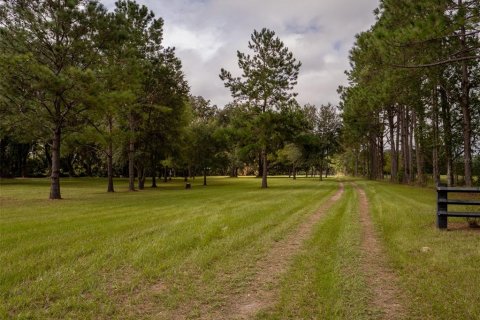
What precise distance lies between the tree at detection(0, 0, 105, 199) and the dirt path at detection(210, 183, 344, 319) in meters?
13.5

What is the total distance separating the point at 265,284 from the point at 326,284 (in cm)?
84

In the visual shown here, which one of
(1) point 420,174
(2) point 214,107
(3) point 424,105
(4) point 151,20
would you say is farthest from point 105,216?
(2) point 214,107

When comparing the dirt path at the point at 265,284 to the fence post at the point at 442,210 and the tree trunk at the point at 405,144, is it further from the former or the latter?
the tree trunk at the point at 405,144

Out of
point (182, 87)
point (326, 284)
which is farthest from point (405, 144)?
point (326, 284)

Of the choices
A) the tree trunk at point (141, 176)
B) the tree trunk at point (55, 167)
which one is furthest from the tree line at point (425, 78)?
the tree trunk at point (141, 176)

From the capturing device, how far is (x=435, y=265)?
6.05 meters

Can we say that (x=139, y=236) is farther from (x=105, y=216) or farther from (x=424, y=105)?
(x=424, y=105)

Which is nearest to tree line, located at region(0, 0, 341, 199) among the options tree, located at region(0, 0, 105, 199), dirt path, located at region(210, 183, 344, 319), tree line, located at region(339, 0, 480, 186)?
tree, located at region(0, 0, 105, 199)

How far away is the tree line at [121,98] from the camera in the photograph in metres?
18.1

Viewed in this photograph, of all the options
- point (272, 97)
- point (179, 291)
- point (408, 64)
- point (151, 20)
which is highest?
point (151, 20)

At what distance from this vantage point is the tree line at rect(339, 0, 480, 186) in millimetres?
12344

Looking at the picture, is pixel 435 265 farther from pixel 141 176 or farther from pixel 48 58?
pixel 141 176

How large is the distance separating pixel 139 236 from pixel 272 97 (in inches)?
1011

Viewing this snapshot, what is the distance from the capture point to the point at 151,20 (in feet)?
96.5
